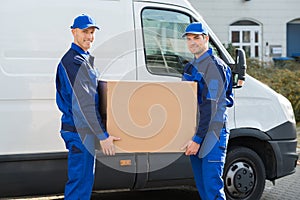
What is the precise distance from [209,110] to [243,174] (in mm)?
1800

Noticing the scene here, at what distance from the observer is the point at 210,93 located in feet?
14.9

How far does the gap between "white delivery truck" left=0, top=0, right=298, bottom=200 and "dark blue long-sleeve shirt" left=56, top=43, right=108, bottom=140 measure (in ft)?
2.37

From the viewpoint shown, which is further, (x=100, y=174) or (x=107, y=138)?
(x=100, y=174)

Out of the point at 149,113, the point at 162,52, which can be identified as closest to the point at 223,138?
the point at 149,113

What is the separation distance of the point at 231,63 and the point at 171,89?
1.53 metres

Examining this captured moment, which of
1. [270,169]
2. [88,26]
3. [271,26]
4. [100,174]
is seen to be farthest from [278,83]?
[271,26]

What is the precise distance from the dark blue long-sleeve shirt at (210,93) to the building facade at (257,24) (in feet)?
69.3

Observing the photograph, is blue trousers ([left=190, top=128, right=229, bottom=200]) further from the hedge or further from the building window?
the building window

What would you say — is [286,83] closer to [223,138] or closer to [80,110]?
[223,138]

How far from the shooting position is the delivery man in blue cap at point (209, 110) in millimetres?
4535

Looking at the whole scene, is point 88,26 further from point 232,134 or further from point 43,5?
point 232,134

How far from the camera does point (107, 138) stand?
4387mm

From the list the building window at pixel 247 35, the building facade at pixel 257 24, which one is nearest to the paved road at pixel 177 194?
the building facade at pixel 257 24

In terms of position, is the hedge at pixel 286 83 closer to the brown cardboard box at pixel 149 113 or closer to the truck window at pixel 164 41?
the truck window at pixel 164 41
